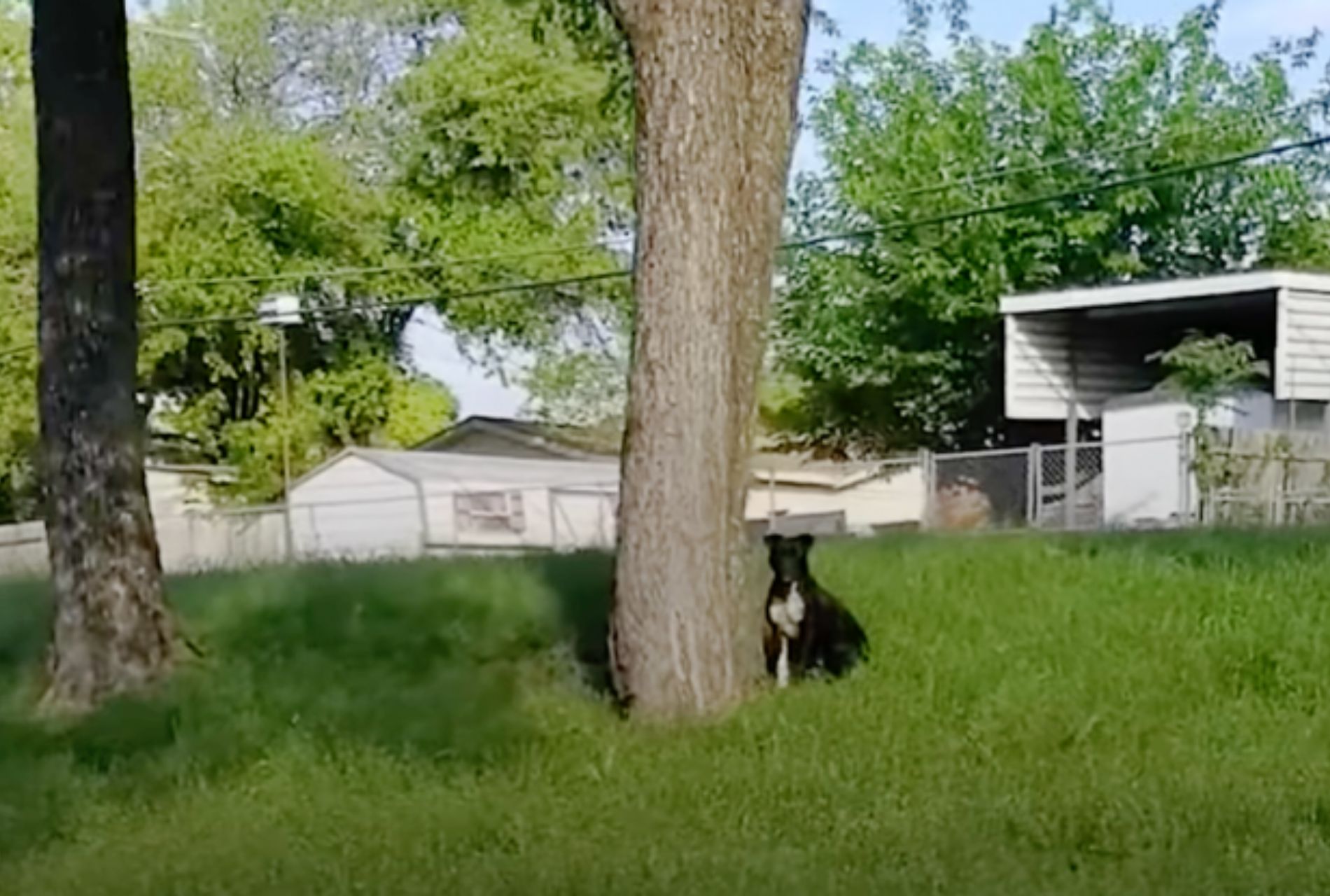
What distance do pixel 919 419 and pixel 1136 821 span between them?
25083 millimetres

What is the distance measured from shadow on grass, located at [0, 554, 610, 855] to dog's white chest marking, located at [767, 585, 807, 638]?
2.90ft

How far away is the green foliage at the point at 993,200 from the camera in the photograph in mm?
30438

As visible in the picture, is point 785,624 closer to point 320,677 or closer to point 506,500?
point 320,677

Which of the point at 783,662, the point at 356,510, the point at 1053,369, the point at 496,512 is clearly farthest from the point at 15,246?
the point at 783,662

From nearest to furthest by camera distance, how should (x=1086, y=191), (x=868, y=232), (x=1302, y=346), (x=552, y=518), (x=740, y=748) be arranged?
(x=740, y=748) < (x=1302, y=346) < (x=552, y=518) < (x=1086, y=191) < (x=868, y=232)

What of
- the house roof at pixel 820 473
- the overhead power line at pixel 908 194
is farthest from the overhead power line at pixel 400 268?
the house roof at pixel 820 473

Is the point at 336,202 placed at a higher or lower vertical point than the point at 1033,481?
higher

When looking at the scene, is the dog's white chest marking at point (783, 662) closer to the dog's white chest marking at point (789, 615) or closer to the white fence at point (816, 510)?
the dog's white chest marking at point (789, 615)

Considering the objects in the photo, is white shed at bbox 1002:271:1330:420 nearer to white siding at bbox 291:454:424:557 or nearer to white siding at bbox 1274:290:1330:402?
white siding at bbox 1274:290:1330:402

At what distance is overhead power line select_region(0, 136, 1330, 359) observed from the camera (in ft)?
98.7

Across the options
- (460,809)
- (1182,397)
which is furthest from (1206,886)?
(1182,397)

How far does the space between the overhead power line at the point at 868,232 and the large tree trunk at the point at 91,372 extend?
1987 cm

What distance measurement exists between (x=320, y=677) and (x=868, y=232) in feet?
74.1

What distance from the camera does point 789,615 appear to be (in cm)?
916
